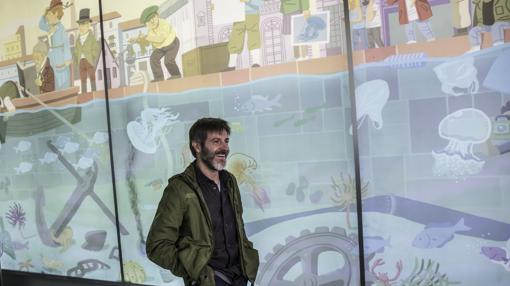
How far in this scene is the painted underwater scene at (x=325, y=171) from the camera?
314cm

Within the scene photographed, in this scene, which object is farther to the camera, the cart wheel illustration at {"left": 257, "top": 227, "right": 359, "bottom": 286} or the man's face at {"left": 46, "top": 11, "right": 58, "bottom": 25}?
the man's face at {"left": 46, "top": 11, "right": 58, "bottom": 25}

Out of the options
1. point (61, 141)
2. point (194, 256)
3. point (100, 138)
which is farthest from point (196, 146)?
point (61, 141)

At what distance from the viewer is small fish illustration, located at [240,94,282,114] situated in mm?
3779

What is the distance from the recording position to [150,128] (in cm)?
432

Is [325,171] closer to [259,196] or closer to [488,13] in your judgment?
[259,196]

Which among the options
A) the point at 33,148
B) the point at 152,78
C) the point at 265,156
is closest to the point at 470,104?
the point at 265,156

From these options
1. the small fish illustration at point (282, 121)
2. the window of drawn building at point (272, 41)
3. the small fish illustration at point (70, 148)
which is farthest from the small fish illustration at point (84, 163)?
the window of drawn building at point (272, 41)

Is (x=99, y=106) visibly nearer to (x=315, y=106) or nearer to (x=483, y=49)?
(x=315, y=106)

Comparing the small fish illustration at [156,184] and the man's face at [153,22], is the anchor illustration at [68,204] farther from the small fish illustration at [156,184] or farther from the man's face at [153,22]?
the man's face at [153,22]

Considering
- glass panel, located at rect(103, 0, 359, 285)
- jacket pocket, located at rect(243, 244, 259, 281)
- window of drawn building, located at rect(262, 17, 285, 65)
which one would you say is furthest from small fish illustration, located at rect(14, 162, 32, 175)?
jacket pocket, located at rect(243, 244, 259, 281)

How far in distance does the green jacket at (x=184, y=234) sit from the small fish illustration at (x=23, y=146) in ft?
10.7

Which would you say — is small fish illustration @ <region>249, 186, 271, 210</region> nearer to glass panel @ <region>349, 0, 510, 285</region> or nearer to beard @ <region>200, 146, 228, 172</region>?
glass panel @ <region>349, 0, 510, 285</region>

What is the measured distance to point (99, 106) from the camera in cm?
455

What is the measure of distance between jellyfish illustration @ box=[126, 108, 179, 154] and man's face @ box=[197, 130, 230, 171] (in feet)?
5.81
